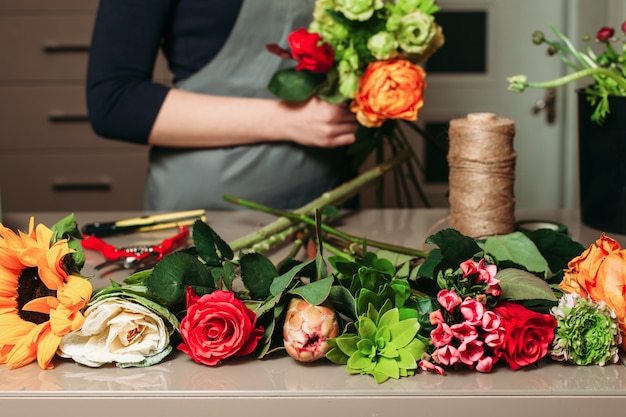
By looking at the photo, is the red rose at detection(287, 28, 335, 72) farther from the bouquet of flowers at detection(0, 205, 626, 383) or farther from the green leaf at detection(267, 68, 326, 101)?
the bouquet of flowers at detection(0, 205, 626, 383)

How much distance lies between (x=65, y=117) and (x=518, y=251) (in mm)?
2181

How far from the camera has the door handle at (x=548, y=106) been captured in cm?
267

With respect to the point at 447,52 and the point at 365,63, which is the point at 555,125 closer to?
the point at 447,52

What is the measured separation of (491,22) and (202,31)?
157 cm

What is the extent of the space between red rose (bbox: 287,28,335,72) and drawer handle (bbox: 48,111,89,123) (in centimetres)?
175

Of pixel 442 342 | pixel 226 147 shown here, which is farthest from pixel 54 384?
pixel 226 147

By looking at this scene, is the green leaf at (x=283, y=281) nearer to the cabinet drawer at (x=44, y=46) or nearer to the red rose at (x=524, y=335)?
the red rose at (x=524, y=335)

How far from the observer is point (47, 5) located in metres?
2.60

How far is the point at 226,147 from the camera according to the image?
1.31 metres

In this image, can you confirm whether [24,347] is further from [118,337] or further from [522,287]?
[522,287]

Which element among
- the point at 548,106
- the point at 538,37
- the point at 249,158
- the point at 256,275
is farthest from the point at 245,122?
the point at 548,106

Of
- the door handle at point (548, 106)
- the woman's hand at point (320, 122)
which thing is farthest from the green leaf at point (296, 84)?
the door handle at point (548, 106)

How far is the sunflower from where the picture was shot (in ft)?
2.06

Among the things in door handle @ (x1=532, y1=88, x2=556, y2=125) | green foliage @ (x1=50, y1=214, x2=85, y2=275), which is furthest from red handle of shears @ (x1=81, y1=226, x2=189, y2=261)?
door handle @ (x1=532, y1=88, x2=556, y2=125)
